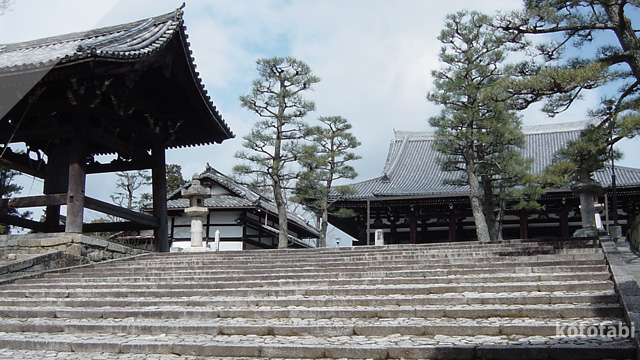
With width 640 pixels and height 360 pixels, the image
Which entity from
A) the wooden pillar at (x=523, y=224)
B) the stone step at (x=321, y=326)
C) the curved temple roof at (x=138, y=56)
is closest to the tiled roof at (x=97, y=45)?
the curved temple roof at (x=138, y=56)

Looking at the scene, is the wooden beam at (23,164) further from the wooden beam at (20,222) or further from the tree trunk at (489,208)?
the tree trunk at (489,208)

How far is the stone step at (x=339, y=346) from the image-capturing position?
4164mm

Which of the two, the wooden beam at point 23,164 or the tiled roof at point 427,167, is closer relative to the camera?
the wooden beam at point 23,164

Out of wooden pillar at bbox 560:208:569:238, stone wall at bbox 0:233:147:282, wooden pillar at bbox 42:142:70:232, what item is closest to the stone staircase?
stone wall at bbox 0:233:147:282

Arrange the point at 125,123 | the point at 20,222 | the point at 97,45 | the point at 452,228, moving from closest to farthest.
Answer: the point at 97,45 < the point at 20,222 < the point at 125,123 < the point at 452,228

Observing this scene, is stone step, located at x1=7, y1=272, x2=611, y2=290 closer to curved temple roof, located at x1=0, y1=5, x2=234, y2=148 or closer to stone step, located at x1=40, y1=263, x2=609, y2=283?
stone step, located at x1=40, y1=263, x2=609, y2=283

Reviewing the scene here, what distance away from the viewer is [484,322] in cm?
518

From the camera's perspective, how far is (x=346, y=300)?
6.19 meters

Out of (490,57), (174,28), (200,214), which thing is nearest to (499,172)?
(490,57)

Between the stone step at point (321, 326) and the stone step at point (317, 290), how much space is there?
935 mm

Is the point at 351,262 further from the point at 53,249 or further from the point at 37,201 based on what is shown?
the point at 37,201

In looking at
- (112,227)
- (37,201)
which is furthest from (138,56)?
(112,227)

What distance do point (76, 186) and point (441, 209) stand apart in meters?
13.6

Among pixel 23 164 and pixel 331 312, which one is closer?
pixel 331 312
